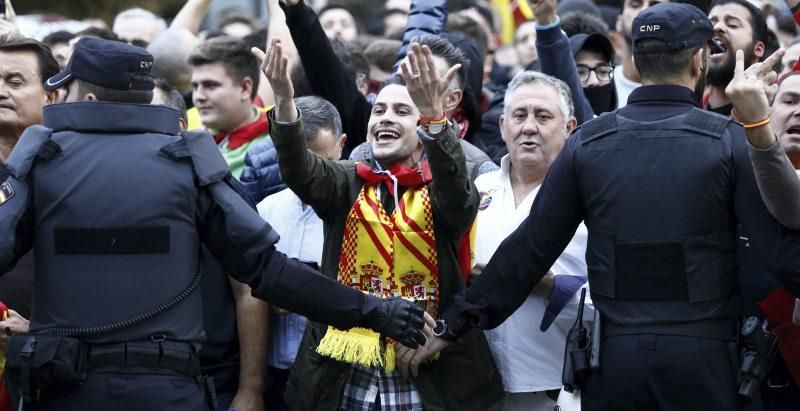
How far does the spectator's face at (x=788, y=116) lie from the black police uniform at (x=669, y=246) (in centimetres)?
106

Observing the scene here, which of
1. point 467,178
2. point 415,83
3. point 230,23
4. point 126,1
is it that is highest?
point 415,83

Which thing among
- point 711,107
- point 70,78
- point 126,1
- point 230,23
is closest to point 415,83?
point 70,78

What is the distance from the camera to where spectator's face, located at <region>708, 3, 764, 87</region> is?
748 cm

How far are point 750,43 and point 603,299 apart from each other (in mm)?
2953

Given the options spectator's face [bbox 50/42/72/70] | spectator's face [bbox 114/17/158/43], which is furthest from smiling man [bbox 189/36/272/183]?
spectator's face [bbox 114/17/158/43]

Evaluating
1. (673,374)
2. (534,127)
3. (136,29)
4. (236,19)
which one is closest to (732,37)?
(534,127)

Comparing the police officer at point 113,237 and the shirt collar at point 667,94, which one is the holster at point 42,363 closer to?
the police officer at point 113,237

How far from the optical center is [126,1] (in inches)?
852

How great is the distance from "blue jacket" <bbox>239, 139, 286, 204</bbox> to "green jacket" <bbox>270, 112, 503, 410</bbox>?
1.41 m

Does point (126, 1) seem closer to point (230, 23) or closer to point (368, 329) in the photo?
point (230, 23)

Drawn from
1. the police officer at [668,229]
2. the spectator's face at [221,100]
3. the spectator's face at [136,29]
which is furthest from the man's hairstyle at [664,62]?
the spectator's face at [136,29]

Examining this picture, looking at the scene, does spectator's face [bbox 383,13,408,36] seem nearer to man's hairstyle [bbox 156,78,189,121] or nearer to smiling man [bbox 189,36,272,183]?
smiling man [bbox 189,36,272,183]

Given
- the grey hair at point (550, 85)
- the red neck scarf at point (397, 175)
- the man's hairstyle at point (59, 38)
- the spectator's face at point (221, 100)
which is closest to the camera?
the red neck scarf at point (397, 175)

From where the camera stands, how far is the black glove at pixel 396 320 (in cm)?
552
